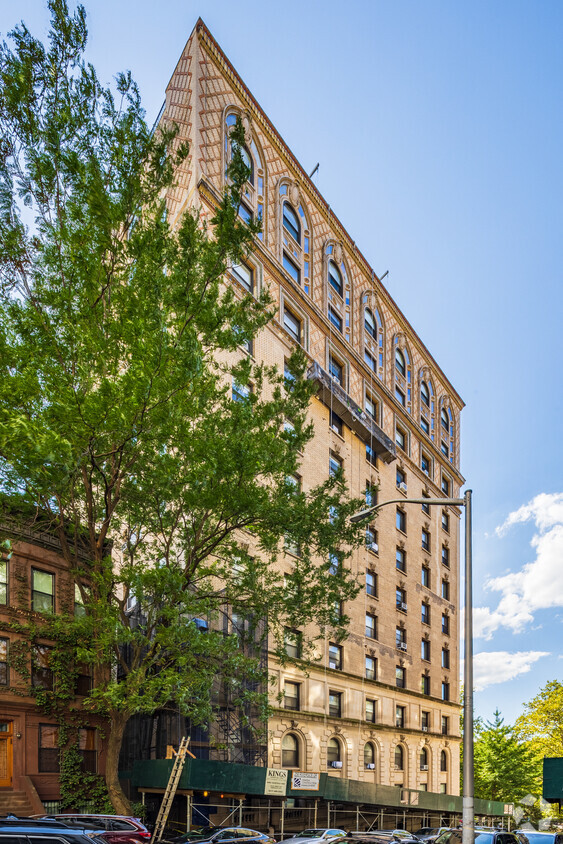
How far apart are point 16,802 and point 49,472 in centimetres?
1191

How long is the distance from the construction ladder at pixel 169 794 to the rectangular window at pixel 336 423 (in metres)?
22.0

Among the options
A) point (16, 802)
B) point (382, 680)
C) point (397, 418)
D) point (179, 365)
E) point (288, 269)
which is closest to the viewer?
point (179, 365)

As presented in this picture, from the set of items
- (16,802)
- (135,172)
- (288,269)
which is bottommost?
(16,802)

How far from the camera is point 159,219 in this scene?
17234mm

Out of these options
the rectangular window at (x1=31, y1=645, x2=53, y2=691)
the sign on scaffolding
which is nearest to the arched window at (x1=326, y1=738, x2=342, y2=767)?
the sign on scaffolding

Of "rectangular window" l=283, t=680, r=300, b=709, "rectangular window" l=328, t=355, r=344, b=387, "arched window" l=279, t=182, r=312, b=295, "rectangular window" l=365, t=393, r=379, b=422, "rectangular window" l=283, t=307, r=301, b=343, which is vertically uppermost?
"arched window" l=279, t=182, r=312, b=295

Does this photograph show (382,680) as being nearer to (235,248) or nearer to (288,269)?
(288,269)

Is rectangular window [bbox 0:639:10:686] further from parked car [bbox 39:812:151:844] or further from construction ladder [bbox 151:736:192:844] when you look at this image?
construction ladder [bbox 151:736:192:844]

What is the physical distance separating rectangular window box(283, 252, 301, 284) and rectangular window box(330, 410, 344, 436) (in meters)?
7.75

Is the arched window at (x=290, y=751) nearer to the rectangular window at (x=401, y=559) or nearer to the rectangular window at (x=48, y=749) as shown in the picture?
the rectangular window at (x=48, y=749)

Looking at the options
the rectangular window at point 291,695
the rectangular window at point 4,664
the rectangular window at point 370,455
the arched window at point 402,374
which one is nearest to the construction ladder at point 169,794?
the rectangular window at point 4,664

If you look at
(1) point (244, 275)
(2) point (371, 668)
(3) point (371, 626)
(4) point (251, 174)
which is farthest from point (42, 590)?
(2) point (371, 668)

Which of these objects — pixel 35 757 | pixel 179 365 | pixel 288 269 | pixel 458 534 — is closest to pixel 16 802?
pixel 35 757

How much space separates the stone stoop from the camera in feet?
70.7
